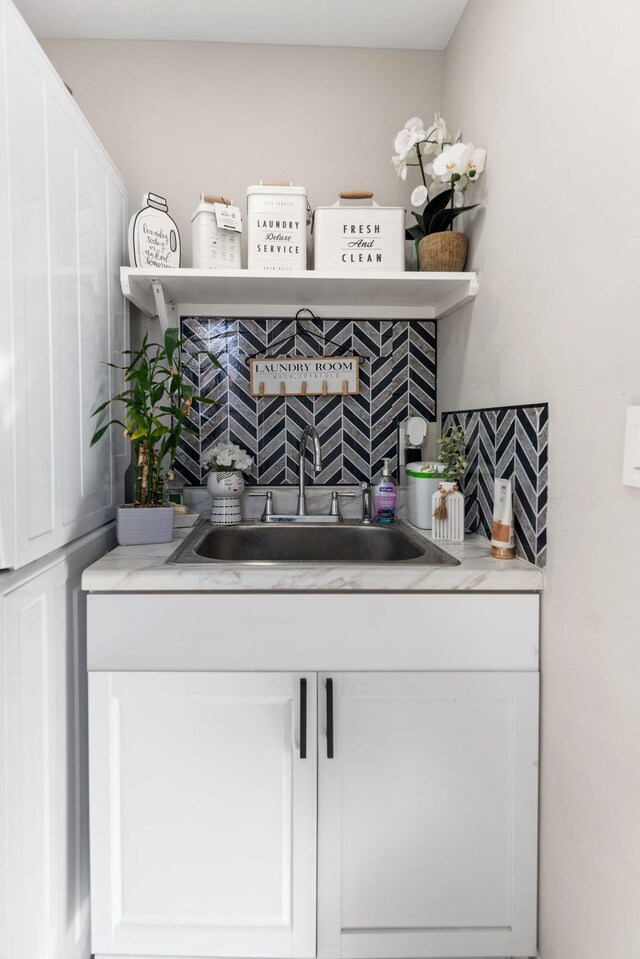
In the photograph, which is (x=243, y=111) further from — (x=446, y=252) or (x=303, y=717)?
(x=303, y=717)

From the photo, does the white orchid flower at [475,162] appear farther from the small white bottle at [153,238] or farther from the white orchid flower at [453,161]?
the small white bottle at [153,238]

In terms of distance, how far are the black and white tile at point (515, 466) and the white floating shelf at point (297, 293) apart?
39cm

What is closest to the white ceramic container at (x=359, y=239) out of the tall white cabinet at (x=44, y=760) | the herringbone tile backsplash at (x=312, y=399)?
the herringbone tile backsplash at (x=312, y=399)

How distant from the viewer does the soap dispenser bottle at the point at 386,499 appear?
72.2 inches

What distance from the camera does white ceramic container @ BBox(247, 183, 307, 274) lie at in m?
1.68

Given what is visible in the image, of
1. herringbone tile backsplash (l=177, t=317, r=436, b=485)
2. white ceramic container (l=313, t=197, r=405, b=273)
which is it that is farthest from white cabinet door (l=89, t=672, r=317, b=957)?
white ceramic container (l=313, t=197, r=405, b=273)

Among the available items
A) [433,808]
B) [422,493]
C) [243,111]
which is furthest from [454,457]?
[243,111]

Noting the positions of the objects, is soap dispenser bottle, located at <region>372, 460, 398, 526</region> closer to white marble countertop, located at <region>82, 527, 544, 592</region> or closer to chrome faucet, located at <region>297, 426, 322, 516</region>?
chrome faucet, located at <region>297, 426, 322, 516</region>

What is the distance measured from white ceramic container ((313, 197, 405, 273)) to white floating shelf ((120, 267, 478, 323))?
0.06 m

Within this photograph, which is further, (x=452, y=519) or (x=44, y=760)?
(x=452, y=519)

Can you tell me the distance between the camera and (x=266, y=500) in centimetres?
196

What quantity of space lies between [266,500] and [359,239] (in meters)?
0.85

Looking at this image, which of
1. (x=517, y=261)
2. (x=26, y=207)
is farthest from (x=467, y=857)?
(x=26, y=207)

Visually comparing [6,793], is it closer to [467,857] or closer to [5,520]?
[5,520]
